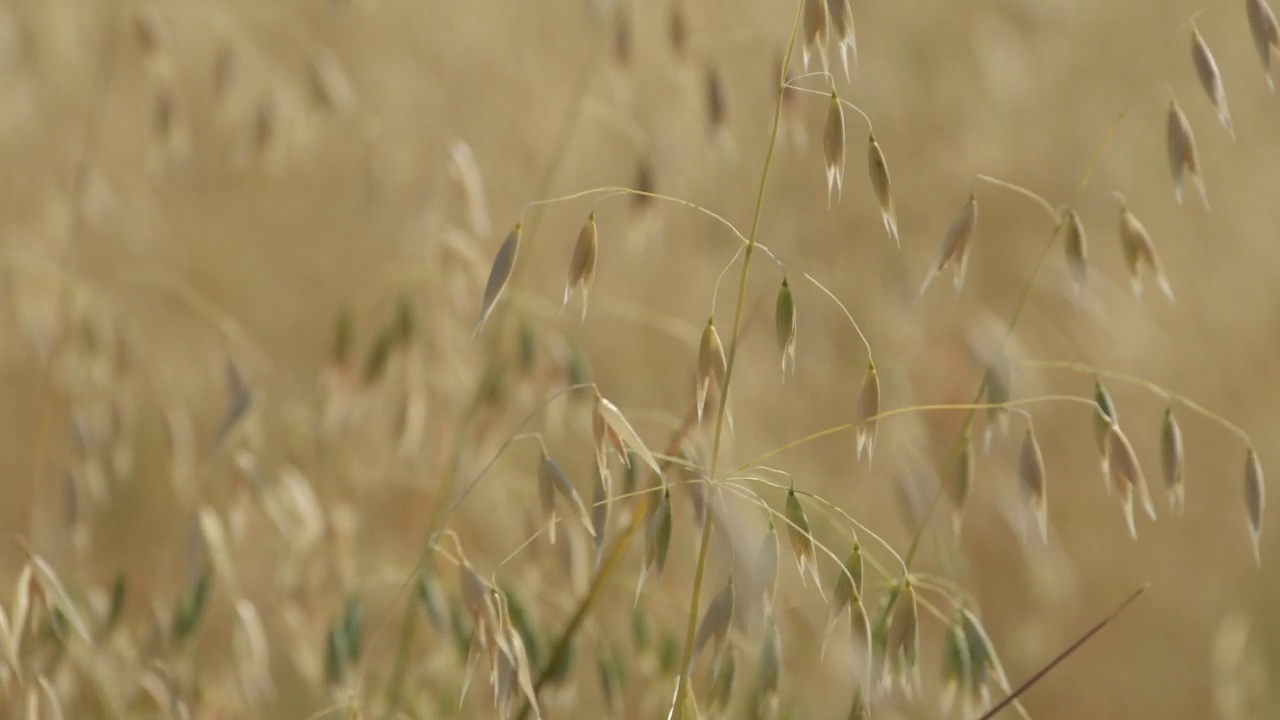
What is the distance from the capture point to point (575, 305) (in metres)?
2.38

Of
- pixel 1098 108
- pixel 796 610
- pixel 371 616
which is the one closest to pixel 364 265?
pixel 371 616

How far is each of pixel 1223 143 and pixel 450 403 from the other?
7.10ft

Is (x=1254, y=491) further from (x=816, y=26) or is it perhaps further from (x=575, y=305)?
(x=575, y=305)

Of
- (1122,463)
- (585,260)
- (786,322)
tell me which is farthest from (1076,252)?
(585,260)

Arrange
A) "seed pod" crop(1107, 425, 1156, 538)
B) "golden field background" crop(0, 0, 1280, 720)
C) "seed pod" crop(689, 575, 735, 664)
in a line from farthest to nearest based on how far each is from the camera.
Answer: "golden field background" crop(0, 0, 1280, 720) → "seed pod" crop(1107, 425, 1156, 538) → "seed pod" crop(689, 575, 735, 664)

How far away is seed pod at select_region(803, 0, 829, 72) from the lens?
0.93 m

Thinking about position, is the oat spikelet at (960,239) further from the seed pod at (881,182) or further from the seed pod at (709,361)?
the seed pod at (709,361)

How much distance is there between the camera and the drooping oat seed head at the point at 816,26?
0.93m

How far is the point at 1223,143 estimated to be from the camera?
2984mm

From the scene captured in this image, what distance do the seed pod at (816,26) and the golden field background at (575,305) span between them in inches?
14.1

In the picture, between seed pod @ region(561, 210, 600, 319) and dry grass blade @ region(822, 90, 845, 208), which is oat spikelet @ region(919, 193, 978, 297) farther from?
seed pod @ region(561, 210, 600, 319)

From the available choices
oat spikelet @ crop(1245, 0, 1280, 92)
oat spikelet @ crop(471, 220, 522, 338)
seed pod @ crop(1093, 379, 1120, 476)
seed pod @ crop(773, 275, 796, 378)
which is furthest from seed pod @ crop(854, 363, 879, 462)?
oat spikelet @ crop(1245, 0, 1280, 92)

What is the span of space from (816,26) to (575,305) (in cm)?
147

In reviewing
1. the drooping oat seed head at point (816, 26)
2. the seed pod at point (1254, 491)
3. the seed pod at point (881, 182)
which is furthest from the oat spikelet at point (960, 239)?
the seed pod at point (1254, 491)
